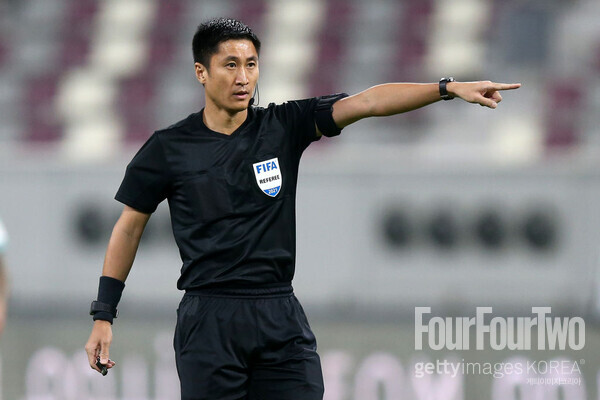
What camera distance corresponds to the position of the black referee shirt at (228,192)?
11.8 feet

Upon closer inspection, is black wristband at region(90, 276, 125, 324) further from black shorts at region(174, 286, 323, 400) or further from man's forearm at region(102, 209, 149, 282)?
black shorts at region(174, 286, 323, 400)

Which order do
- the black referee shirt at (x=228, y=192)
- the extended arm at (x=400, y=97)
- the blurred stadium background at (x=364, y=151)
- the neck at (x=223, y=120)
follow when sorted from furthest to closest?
1. the blurred stadium background at (x=364, y=151)
2. the neck at (x=223, y=120)
3. the black referee shirt at (x=228, y=192)
4. the extended arm at (x=400, y=97)

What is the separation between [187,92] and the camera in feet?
41.3

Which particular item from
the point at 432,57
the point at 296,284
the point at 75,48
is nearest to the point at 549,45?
the point at 432,57

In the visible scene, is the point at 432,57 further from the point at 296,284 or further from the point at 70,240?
the point at 70,240

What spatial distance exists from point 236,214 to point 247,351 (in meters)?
0.42

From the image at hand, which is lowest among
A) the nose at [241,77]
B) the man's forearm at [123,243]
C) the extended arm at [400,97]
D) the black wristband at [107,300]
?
the black wristband at [107,300]

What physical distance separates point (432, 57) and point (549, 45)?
3.94 feet

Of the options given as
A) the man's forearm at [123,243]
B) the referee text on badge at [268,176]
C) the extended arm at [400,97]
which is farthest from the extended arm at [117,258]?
the extended arm at [400,97]

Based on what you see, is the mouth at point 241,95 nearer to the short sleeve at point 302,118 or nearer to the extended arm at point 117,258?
the short sleeve at point 302,118

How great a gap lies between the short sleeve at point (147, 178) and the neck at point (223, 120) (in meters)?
0.18

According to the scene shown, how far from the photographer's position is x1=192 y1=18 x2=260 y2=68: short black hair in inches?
143

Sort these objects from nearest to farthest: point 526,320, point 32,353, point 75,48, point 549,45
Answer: point 526,320
point 32,353
point 549,45
point 75,48

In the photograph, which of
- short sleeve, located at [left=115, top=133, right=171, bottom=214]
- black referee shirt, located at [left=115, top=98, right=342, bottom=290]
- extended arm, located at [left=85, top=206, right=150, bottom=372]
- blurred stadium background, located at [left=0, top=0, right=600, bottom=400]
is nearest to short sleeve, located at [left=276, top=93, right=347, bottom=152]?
black referee shirt, located at [left=115, top=98, right=342, bottom=290]
